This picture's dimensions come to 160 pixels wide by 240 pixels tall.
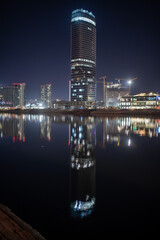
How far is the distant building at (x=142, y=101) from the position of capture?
110 meters

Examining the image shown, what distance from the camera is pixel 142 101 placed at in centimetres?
11356

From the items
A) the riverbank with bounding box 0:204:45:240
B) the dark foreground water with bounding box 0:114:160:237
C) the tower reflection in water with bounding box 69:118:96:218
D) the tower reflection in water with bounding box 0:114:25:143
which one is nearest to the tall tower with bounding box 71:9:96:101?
the tower reflection in water with bounding box 0:114:25:143

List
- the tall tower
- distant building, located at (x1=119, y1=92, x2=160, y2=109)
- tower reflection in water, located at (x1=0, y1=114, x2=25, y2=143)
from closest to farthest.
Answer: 1. tower reflection in water, located at (x1=0, y1=114, x2=25, y2=143)
2. distant building, located at (x1=119, y1=92, x2=160, y2=109)
3. the tall tower

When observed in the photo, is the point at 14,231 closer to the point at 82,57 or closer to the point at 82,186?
the point at 82,186

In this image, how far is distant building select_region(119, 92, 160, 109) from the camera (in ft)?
361

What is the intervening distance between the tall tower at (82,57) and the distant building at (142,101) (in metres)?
57.3

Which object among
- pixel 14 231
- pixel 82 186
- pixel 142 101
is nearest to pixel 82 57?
pixel 142 101

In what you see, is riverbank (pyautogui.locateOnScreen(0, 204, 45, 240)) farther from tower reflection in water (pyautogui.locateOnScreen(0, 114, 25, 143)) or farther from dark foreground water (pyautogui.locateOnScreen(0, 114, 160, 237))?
tower reflection in water (pyautogui.locateOnScreen(0, 114, 25, 143))

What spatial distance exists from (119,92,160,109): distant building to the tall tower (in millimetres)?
57270

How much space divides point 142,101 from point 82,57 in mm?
83246

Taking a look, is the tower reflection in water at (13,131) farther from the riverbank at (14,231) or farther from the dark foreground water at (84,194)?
the riverbank at (14,231)

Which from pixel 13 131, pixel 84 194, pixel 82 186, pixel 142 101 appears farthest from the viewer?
pixel 142 101

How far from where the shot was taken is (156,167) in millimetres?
9023

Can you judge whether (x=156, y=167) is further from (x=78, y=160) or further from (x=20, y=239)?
(x=20, y=239)
